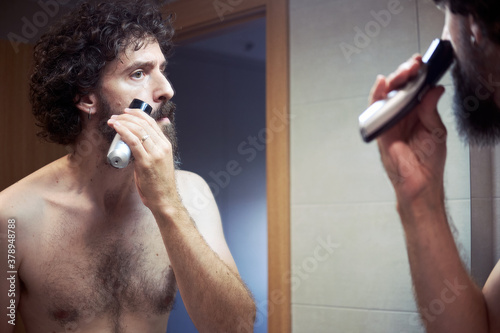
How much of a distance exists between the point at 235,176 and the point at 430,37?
1.41 meters

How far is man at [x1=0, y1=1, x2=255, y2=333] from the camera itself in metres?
0.64

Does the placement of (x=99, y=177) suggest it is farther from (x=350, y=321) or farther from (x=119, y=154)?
(x=350, y=321)

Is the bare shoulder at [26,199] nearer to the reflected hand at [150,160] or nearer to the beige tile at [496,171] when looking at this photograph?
the reflected hand at [150,160]

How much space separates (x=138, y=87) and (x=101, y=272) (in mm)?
264

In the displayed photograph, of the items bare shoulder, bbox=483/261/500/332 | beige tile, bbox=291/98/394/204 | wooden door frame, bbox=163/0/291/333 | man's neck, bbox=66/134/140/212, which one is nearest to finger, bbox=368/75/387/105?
bare shoulder, bbox=483/261/500/332

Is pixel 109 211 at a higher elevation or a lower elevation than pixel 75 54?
lower

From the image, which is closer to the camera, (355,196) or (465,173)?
(465,173)

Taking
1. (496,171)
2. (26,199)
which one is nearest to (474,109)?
(496,171)

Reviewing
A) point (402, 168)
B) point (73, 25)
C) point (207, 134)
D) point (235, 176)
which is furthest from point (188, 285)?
point (235, 176)

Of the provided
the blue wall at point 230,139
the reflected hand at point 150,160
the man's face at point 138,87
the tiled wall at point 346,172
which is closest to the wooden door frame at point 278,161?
the tiled wall at point 346,172

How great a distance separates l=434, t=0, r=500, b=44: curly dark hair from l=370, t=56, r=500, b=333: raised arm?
74 mm

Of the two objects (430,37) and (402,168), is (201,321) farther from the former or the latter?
(430,37)

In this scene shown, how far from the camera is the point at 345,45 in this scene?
1035 millimetres

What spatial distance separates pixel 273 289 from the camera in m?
1.13
